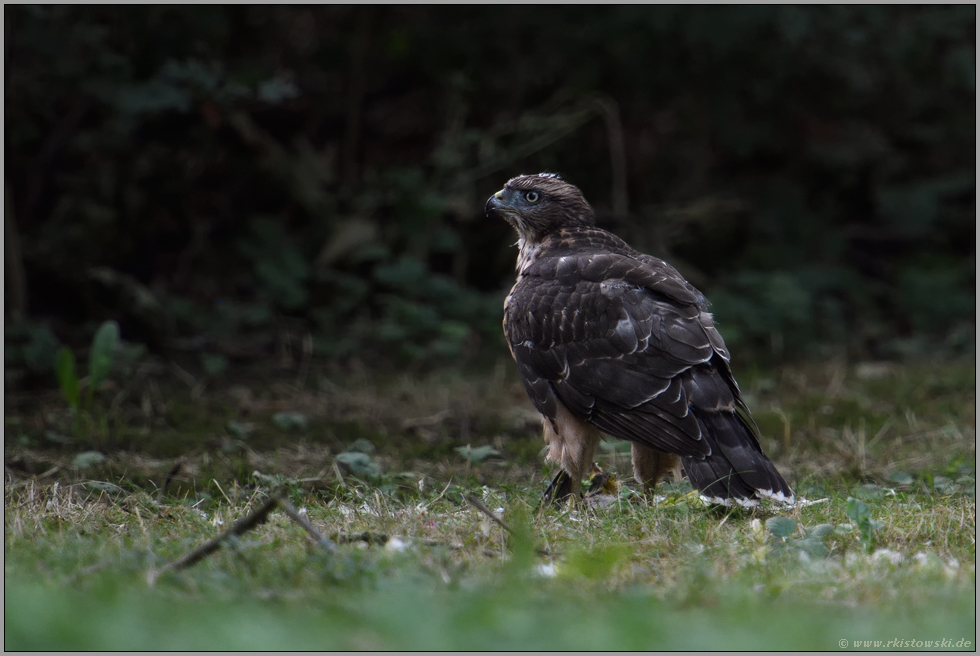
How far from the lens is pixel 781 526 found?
3.62 meters

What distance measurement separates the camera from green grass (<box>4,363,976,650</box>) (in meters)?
2.41

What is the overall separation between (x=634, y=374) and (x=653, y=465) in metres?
0.46

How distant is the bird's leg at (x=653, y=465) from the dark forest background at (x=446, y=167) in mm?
3091

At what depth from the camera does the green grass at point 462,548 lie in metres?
2.41

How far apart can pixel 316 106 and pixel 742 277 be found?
3.83 meters

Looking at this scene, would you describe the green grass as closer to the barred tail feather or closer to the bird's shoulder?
the barred tail feather

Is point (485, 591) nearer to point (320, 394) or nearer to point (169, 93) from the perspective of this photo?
point (320, 394)

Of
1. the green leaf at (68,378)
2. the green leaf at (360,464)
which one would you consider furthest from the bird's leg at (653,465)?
the green leaf at (68,378)

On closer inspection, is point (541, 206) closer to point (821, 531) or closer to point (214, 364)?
point (821, 531)

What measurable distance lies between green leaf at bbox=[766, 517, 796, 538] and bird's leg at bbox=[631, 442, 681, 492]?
927 millimetres

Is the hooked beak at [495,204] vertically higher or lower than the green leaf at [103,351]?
higher

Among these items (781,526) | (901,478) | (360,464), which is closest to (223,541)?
(360,464)

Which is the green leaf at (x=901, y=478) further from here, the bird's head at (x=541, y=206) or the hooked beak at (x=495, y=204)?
the hooked beak at (x=495, y=204)

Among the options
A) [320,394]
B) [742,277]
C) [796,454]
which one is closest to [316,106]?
[320,394]
